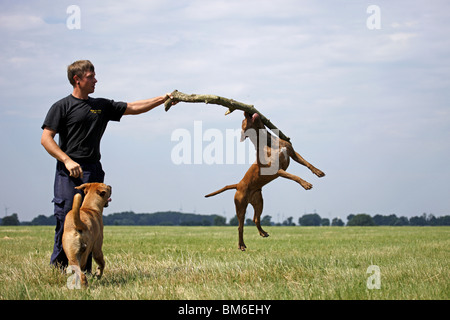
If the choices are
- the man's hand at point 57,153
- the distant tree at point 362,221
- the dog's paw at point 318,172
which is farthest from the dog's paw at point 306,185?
the distant tree at point 362,221

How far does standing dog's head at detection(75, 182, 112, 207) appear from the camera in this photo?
23.7 ft

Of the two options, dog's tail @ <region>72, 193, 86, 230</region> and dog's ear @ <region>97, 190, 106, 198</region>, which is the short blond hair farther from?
dog's tail @ <region>72, 193, 86, 230</region>

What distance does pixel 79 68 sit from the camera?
7457 millimetres

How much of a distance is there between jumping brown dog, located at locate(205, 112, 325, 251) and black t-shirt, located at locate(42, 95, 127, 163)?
2.49 m

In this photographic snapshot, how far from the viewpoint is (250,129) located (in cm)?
864

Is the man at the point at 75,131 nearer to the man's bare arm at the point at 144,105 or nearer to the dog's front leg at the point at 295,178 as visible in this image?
the man's bare arm at the point at 144,105

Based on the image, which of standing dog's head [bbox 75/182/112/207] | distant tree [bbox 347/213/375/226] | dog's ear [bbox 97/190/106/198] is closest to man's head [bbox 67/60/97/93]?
standing dog's head [bbox 75/182/112/207]

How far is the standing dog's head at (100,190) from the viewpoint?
722cm

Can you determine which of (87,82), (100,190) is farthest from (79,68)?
(100,190)

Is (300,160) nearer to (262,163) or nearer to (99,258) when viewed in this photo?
(262,163)

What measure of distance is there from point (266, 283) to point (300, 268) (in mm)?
1148
